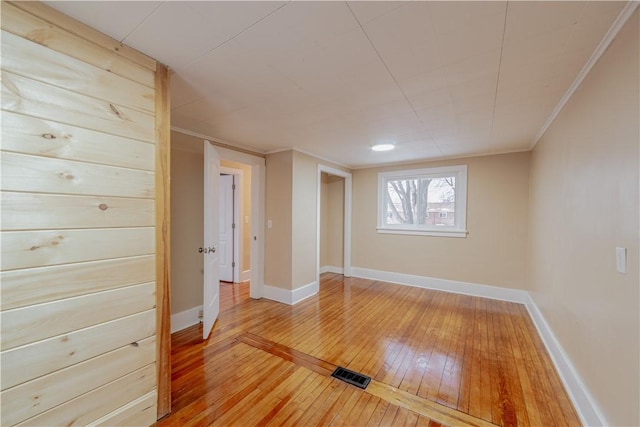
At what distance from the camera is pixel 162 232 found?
63.6 inches

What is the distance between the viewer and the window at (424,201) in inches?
168

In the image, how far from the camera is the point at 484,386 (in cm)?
197

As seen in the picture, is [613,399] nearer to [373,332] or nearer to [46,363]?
[373,332]

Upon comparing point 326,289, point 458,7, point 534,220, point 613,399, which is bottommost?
point 326,289

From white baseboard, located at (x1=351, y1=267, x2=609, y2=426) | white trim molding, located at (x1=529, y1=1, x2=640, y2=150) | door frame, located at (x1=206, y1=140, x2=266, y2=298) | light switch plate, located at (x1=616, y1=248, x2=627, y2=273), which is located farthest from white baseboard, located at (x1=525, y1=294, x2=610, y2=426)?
door frame, located at (x1=206, y1=140, x2=266, y2=298)

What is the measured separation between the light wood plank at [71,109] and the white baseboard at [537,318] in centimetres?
316

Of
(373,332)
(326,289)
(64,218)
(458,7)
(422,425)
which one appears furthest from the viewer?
(326,289)

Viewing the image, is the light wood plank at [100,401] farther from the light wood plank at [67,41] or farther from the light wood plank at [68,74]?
the light wood plank at [67,41]

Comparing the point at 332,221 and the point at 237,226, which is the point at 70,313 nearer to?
the point at 237,226

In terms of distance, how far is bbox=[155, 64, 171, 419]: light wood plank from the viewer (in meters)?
1.60

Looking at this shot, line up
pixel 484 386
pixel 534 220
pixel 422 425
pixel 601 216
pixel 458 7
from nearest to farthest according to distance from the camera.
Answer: pixel 458 7
pixel 601 216
pixel 422 425
pixel 484 386
pixel 534 220

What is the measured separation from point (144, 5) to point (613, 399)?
307 cm

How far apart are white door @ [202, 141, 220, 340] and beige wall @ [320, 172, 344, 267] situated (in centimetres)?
301

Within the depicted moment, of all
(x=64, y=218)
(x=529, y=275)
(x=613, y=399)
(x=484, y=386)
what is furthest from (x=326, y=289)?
(x=64, y=218)
